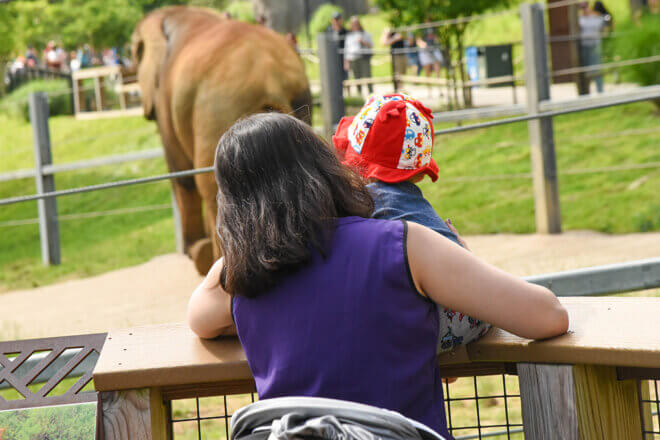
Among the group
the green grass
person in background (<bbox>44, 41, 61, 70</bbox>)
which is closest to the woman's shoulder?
the green grass

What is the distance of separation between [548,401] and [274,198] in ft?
1.87

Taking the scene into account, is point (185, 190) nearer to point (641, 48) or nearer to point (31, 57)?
point (641, 48)

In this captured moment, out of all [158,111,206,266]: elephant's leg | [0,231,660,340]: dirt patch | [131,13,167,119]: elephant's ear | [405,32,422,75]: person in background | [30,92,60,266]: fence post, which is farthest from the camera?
[405,32,422,75]: person in background

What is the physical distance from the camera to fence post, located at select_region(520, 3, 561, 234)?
6945mm

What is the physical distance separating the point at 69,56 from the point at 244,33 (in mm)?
19928

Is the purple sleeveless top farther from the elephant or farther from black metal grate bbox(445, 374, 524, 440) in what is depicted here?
the elephant

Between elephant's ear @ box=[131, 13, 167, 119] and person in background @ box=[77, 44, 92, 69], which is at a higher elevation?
person in background @ box=[77, 44, 92, 69]

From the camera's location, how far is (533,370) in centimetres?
153

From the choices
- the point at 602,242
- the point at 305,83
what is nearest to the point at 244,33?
the point at 305,83

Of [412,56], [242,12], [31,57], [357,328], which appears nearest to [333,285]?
[357,328]

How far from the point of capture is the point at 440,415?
4.90 ft

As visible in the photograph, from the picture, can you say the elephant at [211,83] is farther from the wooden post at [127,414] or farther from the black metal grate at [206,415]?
the wooden post at [127,414]

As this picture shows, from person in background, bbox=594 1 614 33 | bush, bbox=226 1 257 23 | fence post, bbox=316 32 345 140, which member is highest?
bush, bbox=226 1 257 23

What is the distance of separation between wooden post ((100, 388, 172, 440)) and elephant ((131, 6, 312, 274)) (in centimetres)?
346
